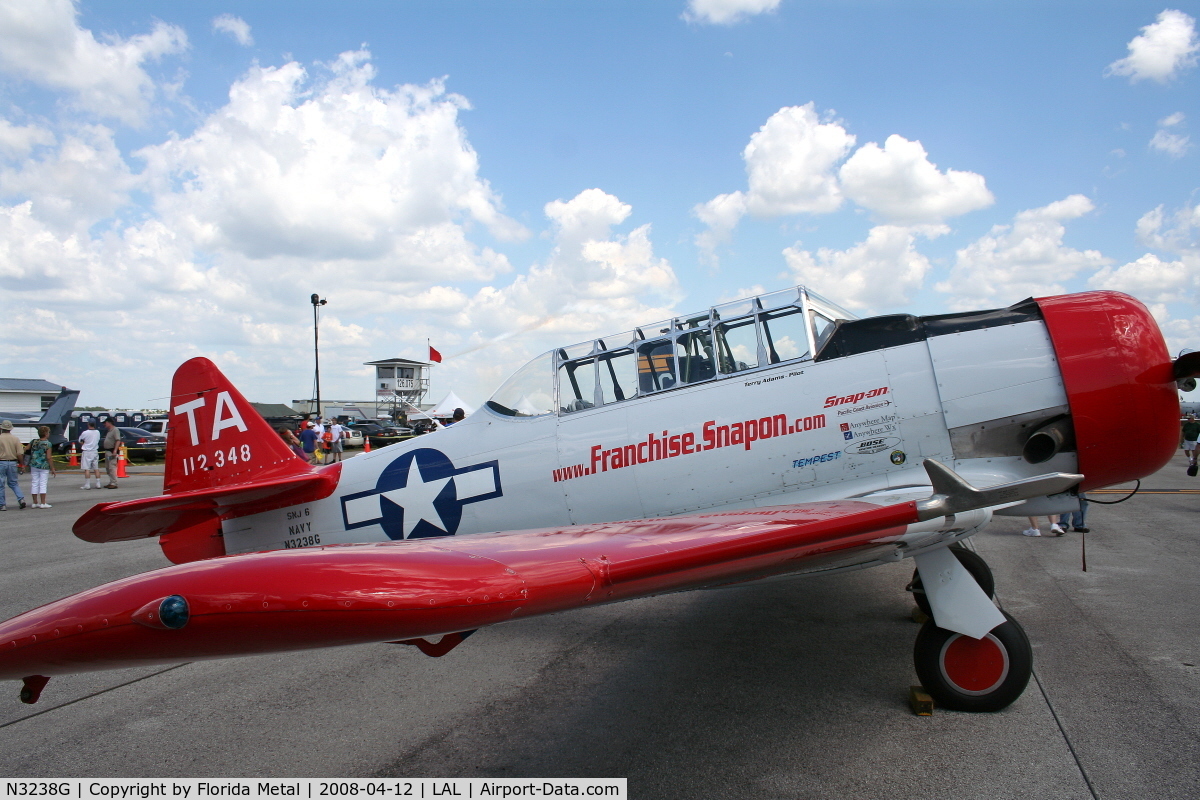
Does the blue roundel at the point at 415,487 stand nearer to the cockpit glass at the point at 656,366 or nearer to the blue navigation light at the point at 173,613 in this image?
the cockpit glass at the point at 656,366

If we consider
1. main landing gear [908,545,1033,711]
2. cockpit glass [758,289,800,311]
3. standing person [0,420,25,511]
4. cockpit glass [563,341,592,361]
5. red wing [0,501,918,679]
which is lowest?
main landing gear [908,545,1033,711]

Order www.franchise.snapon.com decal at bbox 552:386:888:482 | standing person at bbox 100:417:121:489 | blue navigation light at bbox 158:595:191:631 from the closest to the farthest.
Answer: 1. blue navigation light at bbox 158:595:191:631
2. www.franchise.snapon.com decal at bbox 552:386:888:482
3. standing person at bbox 100:417:121:489

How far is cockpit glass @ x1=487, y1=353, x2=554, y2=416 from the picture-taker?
466 centimetres

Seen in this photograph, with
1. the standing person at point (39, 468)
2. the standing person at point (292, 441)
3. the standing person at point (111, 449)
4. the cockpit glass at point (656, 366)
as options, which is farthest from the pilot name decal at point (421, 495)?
the standing person at point (111, 449)

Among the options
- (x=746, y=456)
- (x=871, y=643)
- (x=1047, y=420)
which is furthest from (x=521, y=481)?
(x=1047, y=420)

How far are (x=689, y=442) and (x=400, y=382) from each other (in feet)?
207

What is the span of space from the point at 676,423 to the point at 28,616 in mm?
3177

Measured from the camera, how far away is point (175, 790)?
9.51 feet

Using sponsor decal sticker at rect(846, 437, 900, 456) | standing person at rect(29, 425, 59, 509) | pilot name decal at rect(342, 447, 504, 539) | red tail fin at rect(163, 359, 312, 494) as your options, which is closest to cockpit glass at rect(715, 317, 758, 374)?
sponsor decal sticker at rect(846, 437, 900, 456)

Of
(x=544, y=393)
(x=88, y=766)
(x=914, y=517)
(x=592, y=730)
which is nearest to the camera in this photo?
(x=914, y=517)

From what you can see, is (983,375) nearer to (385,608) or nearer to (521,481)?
(521,481)

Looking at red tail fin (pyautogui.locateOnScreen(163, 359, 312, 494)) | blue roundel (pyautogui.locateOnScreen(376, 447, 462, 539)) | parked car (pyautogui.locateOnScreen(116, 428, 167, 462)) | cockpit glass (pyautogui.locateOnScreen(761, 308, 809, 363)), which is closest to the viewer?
cockpit glass (pyautogui.locateOnScreen(761, 308, 809, 363))

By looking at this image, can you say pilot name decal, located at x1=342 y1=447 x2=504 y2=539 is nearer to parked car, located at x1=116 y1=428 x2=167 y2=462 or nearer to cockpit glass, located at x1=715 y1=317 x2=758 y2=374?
cockpit glass, located at x1=715 y1=317 x2=758 y2=374

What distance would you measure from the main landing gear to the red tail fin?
15.4 ft
